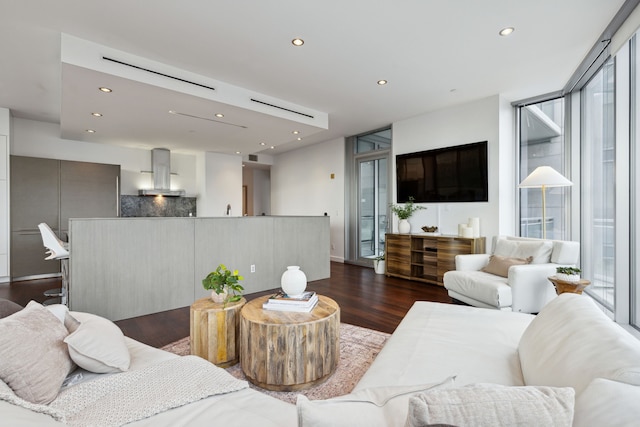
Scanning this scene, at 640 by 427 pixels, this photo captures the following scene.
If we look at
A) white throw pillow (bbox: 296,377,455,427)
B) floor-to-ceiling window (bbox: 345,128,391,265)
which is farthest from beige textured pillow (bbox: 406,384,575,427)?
floor-to-ceiling window (bbox: 345,128,391,265)

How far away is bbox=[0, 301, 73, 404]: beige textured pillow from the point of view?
105cm

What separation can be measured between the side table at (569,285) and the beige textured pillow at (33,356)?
3389 mm

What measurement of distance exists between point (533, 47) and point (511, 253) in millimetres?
2138

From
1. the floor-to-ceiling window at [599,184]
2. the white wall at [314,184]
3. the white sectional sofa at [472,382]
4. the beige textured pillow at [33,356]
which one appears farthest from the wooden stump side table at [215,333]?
the white wall at [314,184]

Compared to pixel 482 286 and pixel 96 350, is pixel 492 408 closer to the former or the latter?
pixel 96 350

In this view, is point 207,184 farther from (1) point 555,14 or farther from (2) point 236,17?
(1) point 555,14

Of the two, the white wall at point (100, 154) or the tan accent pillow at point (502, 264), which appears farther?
the white wall at point (100, 154)

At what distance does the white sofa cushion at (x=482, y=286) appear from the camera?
2.78 meters

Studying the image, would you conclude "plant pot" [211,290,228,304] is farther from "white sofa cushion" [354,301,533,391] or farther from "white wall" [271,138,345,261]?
"white wall" [271,138,345,261]

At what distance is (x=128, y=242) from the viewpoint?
3262 mm

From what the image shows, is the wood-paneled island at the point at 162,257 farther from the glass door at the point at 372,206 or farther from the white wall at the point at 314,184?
the white wall at the point at 314,184

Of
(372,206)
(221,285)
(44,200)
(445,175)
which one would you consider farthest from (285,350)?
(44,200)

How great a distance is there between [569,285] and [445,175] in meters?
2.69

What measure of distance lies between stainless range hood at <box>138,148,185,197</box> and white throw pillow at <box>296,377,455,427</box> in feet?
23.1
